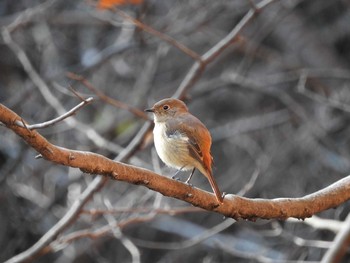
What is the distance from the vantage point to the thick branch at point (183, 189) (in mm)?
2477

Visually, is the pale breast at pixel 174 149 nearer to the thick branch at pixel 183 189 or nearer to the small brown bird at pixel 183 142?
the small brown bird at pixel 183 142

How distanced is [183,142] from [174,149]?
77 millimetres

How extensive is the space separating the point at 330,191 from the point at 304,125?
431 centimetres

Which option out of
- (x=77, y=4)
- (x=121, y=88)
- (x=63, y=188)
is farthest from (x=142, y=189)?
(x=77, y=4)

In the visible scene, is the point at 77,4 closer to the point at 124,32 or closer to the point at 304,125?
the point at 124,32

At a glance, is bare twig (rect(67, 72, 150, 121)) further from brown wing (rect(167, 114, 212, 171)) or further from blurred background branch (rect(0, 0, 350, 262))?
→ blurred background branch (rect(0, 0, 350, 262))

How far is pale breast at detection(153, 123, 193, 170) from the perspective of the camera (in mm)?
3967

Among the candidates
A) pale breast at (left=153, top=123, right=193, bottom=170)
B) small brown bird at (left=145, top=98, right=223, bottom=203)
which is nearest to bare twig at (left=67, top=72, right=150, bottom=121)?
small brown bird at (left=145, top=98, right=223, bottom=203)

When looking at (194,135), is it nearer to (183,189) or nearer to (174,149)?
(174,149)

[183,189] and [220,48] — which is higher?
[220,48]

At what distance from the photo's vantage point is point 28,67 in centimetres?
605

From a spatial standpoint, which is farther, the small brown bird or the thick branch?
the small brown bird

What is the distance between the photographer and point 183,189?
3.01m

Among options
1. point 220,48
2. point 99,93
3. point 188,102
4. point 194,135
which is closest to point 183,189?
point 194,135
